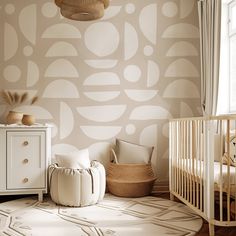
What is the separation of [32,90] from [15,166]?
89 cm

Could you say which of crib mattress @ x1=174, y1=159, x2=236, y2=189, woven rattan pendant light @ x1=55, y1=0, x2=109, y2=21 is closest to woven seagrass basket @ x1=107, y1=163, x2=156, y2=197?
crib mattress @ x1=174, y1=159, x2=236, y2=189

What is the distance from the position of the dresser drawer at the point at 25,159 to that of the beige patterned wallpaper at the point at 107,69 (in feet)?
1.58

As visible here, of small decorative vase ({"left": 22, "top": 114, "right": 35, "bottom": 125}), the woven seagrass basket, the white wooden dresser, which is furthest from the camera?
the woven seagrass basket

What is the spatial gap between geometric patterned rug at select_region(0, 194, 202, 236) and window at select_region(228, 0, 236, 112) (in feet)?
4.07

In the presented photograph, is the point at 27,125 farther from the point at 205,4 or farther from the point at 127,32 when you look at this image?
the point at 205,4

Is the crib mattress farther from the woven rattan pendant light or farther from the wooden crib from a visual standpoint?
the woven rattan pendant light

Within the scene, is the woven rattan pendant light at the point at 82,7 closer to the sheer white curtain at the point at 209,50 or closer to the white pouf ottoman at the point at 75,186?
the white pouf ottoman at the point at 75,186

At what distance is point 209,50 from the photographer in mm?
3439

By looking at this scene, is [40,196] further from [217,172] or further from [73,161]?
[217,172]

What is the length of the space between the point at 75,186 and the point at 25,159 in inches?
22.9

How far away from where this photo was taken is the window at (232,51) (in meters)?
3.44

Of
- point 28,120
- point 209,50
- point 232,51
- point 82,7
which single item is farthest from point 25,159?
point 232,51

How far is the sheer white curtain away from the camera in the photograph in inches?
130

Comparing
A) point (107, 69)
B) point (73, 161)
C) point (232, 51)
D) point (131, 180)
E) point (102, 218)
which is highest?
point (232, 51)
